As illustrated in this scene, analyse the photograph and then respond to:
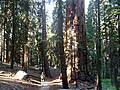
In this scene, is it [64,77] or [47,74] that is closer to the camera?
[64,77]

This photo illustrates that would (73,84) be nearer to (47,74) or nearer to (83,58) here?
(83,58)

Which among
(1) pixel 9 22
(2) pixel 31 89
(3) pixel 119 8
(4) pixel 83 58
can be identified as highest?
(1) pixel 9 22

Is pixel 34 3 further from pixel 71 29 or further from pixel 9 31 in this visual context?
pixel 71 29

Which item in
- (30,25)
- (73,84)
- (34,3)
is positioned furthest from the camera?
(34,3)

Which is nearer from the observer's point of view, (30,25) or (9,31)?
(30,25)

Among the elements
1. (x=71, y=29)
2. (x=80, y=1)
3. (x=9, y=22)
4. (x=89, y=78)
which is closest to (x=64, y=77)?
(x=89, y=78)

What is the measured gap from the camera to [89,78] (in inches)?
1003

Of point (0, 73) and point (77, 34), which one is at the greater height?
point (77, 34)

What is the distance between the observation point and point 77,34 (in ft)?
84.5

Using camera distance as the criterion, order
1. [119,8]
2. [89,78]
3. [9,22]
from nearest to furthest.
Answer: [119,8] < [89,78] < [9,22]

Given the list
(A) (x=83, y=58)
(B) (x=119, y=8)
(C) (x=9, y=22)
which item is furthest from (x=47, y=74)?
(B) (x=119, y=8)

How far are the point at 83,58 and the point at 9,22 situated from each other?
18288 mm

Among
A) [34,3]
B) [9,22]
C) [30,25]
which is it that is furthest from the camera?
[9,22]

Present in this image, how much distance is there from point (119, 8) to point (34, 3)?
2846cm
